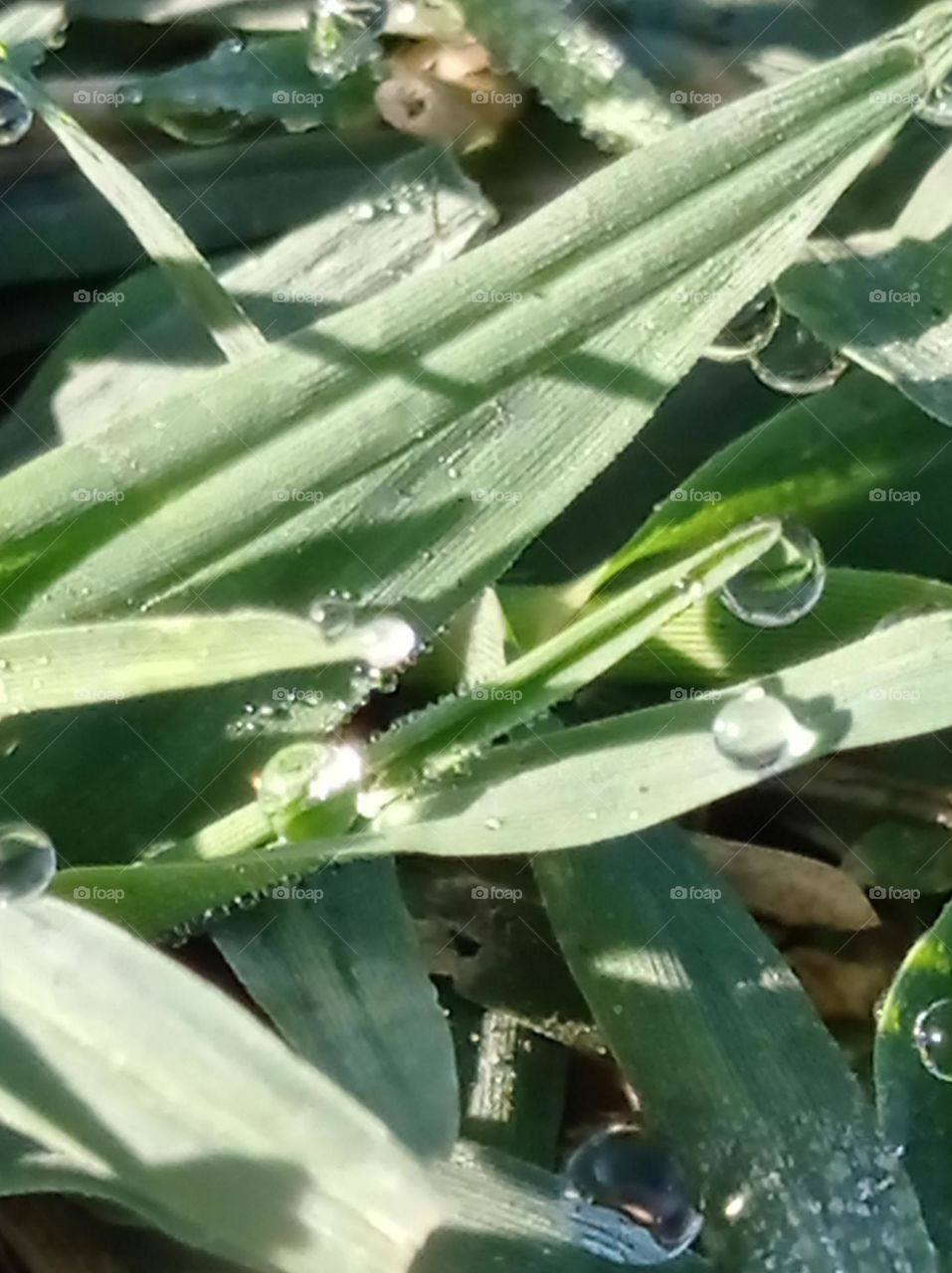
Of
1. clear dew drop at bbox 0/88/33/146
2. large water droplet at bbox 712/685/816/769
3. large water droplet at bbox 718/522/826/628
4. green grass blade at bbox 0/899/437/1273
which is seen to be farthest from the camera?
clear dew drop at bbox 0/88/33/146

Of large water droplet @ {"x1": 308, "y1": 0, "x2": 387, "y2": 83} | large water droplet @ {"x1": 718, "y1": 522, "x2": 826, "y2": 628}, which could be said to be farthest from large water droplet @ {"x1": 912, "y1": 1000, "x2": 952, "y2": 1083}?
large water droplet @ {"x1": 308, "y1": 0, "x2": 387, "y2": 83}

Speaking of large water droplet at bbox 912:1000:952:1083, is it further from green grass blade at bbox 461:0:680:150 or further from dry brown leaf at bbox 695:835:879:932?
green grass blade at bbox 461:0:680:150

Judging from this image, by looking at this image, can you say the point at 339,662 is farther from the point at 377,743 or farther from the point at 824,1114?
the point at 824,1114

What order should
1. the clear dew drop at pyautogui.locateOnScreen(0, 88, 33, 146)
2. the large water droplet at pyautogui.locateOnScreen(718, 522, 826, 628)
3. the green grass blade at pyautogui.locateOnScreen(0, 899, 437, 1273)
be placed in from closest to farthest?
the green grass blade at pyautogui.locateOnScreen(0, 899, 437, 1273), the large water droplet at pyautogui.locateOnScreen(718, 522, 826, 628), the clear dew drop at pyautogui.locateOnScreen(0, 88, 33, 146)

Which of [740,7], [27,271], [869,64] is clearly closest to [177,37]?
[27,271]

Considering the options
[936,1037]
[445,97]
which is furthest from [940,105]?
[936,1037]

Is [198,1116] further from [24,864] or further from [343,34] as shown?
[343,34]
